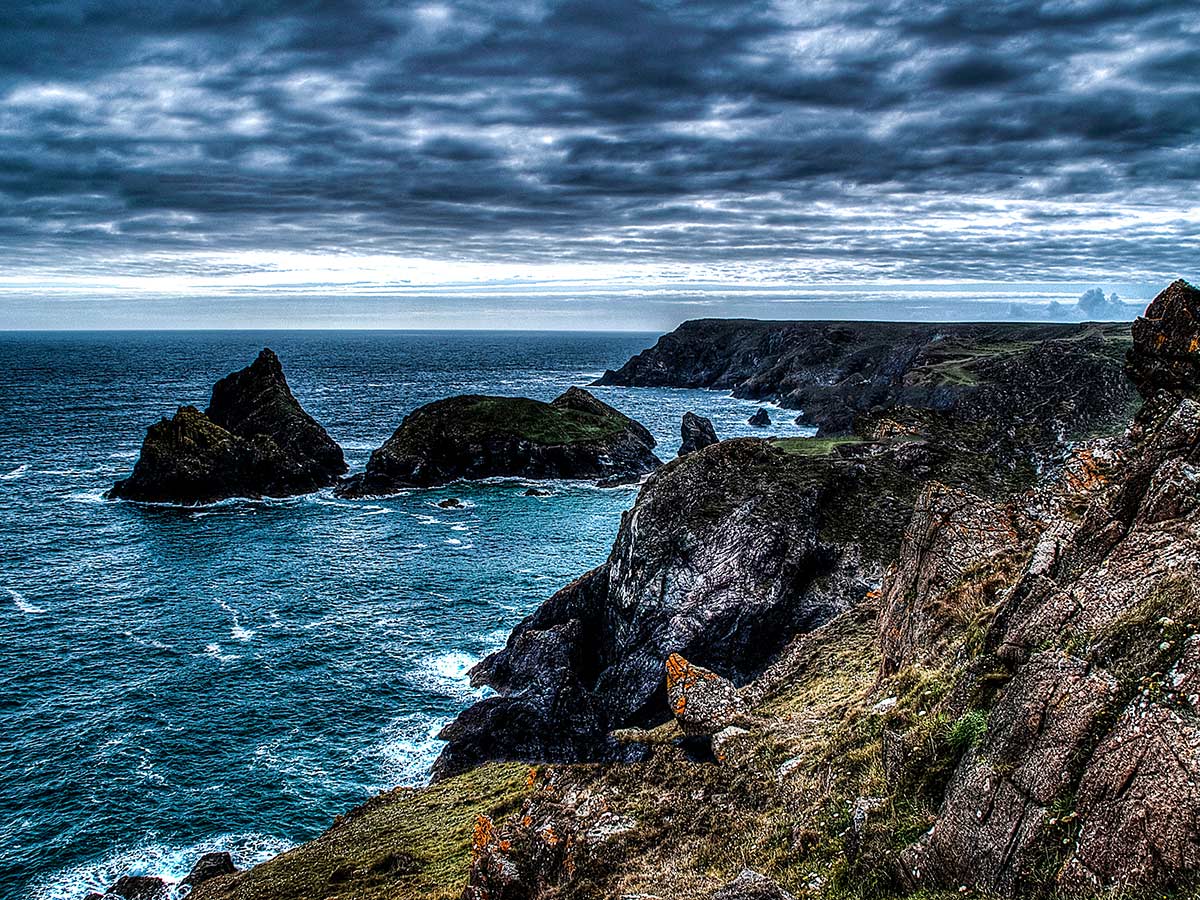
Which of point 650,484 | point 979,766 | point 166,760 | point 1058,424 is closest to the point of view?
point 979,766

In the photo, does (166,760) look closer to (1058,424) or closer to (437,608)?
(437,608)

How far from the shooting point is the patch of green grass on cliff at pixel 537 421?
117562 millimetres

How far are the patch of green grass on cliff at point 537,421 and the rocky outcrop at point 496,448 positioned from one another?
0.15 m

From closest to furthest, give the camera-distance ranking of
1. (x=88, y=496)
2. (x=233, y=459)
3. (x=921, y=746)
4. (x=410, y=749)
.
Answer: (x=921, y=746) < (x=410, y=749) < (x=88, y=496) < (x=233, y=459)

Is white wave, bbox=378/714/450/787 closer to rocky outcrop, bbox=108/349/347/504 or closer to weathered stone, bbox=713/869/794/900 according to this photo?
weathered stone, bbox=713/869/794/900

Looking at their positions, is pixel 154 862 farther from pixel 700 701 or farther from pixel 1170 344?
pixel 1170 344

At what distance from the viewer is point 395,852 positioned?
29.3 m

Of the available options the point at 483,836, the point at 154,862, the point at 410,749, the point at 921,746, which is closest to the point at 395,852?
the point at 483,836

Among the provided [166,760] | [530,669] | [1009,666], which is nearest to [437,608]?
[530,669]

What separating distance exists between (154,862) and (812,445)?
5231cm

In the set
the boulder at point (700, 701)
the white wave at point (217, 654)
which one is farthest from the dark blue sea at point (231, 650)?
the boulder at point (700, 701)

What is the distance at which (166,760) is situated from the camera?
144ft

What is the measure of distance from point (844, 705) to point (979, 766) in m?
9.52

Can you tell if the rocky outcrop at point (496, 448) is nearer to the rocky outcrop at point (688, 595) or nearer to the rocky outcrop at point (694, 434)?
the rocky outcrop at point (694, 434)
